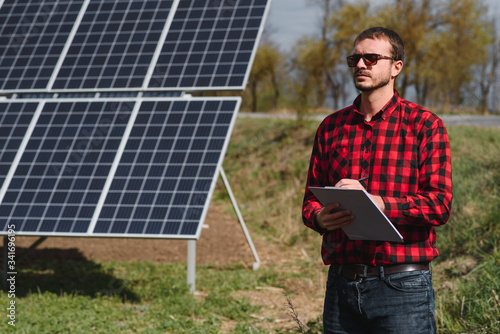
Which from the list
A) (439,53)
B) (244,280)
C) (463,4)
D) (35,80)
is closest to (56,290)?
(244,280)

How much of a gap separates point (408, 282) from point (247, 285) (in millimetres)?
5197

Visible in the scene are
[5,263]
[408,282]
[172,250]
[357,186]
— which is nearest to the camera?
[357,186]

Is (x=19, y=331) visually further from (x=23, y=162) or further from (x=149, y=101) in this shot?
(x=149, y=101)

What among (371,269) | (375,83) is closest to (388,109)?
(375,83)

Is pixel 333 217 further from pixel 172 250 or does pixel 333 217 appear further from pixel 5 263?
Answer: pixel 172 250

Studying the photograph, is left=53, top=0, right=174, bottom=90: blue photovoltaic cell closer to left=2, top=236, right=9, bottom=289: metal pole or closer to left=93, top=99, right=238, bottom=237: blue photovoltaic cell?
left=93, top=99, right=238, bottom=237: blue photovoltaic cell

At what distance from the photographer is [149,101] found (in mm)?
7785

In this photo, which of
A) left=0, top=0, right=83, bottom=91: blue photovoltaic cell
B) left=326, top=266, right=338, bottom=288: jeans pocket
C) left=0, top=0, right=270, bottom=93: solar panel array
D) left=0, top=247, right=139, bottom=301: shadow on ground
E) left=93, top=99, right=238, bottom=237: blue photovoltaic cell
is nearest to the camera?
left=326, top=266, right=338, bottom=288: jeans pocket

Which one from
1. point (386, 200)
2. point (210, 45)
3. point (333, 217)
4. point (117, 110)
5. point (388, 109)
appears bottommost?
point (333, 217)

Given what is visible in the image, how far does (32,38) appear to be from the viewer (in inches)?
356

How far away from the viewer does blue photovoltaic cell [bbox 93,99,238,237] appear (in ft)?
21.2

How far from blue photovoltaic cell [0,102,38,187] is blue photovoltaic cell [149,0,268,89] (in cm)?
173

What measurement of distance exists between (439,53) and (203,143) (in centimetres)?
2892

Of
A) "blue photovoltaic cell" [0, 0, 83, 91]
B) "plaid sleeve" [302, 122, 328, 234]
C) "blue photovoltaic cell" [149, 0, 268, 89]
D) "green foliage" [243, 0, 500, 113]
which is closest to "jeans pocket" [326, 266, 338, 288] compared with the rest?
"plaid sleeve" [302, 122, 328, 234]
